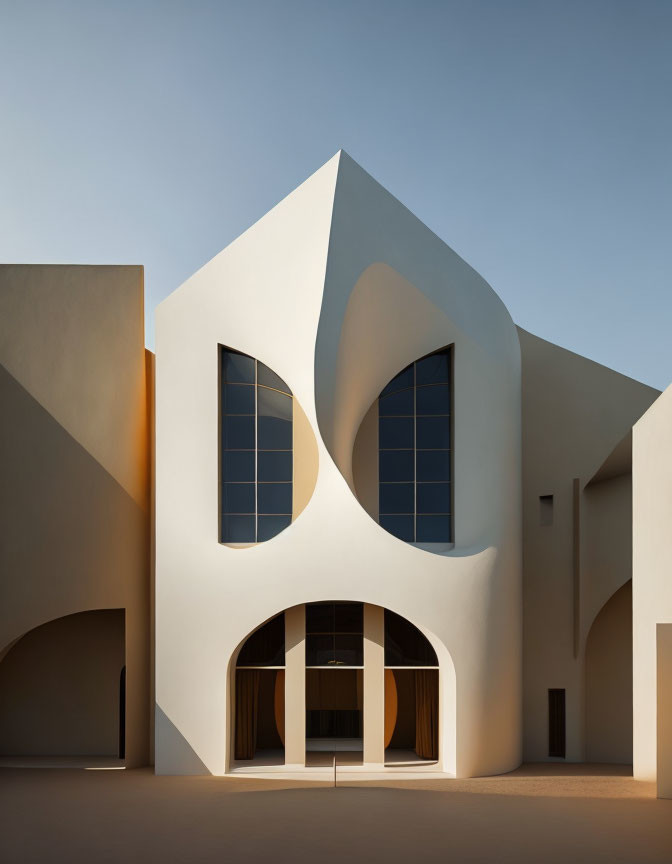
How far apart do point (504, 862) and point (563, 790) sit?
524cm

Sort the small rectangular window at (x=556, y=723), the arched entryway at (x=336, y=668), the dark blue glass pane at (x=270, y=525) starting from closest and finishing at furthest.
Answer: the arched entryway at (x=336, y=668) → the dark blue glass pane at (x=270, y=525) → the small rectangular window at (x=556, y=723)

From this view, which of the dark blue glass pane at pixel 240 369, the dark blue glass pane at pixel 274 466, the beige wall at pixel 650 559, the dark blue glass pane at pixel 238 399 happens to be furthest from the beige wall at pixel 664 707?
the dark blue glass pane at pixel 240 369

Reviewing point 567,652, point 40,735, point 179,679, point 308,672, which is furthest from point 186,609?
point 567,652

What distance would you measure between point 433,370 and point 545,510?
5.88 m

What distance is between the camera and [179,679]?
15242 millimetres

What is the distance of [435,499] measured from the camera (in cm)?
1686

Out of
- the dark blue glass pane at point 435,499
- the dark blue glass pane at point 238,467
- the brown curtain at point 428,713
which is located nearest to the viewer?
the dark blue glass pane at point 238,467

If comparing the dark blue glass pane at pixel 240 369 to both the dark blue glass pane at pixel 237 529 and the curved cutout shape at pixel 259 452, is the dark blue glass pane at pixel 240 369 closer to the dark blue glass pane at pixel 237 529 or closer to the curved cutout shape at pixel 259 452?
Answer: the curved cutout shape at pixel 259 452

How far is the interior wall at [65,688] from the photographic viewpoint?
60.2 feet

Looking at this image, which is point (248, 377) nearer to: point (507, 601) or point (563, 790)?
point (507, 601)

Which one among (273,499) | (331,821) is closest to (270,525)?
(273,499)

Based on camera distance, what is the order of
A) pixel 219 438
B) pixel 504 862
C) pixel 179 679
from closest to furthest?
pixel 504 862 < pixel 179 679 < pixel 219 438

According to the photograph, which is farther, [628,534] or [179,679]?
[628,534]

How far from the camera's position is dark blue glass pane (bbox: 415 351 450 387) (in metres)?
17.0
